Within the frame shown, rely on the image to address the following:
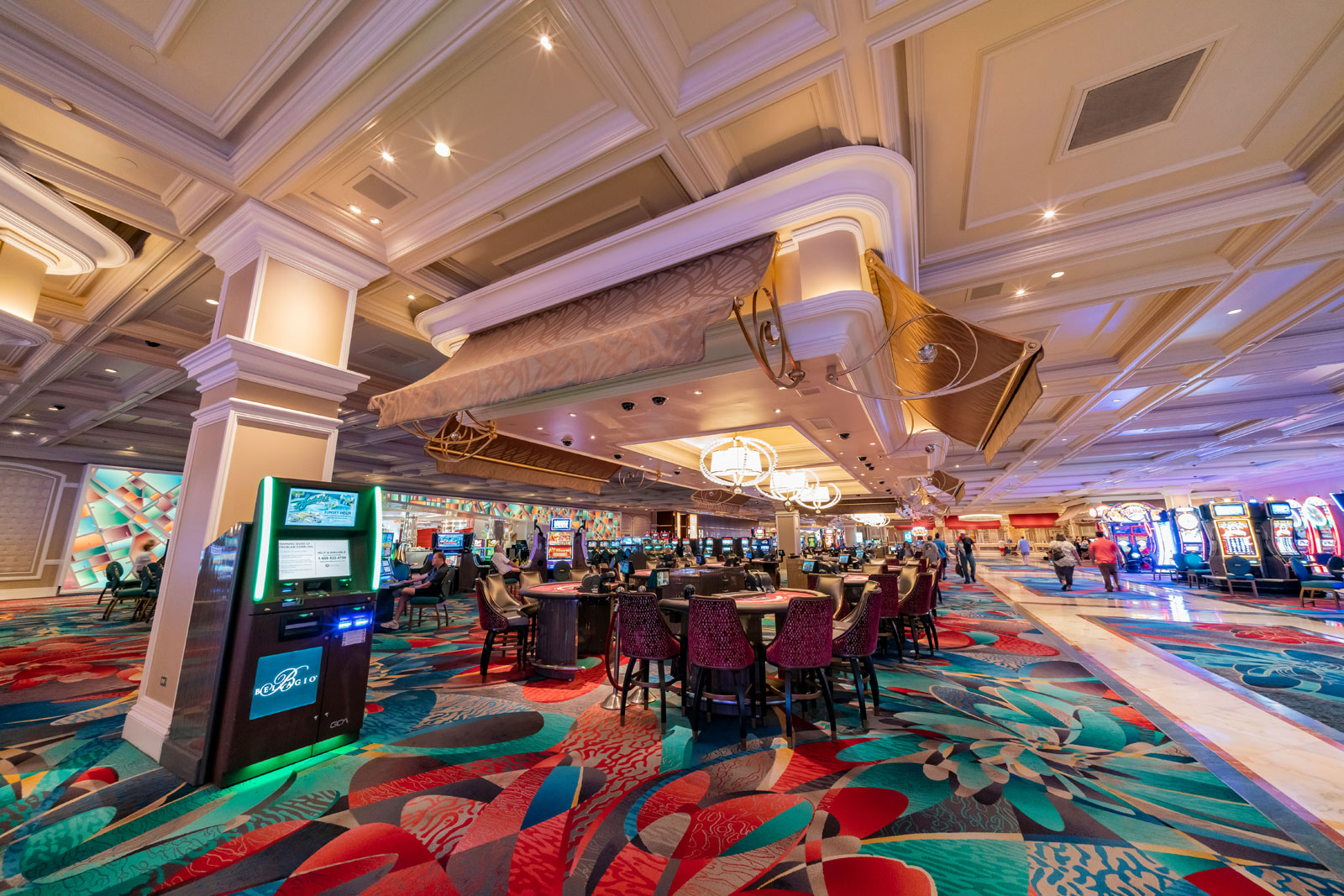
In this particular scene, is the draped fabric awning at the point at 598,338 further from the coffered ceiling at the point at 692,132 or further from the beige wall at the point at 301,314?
the beige wall at the point at 301,314

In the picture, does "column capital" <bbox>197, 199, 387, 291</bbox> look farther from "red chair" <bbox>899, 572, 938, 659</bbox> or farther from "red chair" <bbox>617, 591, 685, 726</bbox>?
"red chair" <bbox>899, 572, 938, 659</bbox>

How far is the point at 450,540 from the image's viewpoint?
17.2 meters

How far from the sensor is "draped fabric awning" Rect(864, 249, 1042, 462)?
2.98 meters

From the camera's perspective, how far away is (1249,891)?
1.84 m

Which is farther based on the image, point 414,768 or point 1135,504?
point 1135,504

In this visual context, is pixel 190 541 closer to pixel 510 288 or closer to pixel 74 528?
pixel 510 288

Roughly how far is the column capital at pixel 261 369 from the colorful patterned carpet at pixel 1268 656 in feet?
23.8

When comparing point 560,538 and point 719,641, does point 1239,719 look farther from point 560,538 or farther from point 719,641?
point 560,538

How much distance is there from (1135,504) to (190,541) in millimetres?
25175

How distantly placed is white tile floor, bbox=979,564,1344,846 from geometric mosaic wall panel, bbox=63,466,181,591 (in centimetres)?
1933

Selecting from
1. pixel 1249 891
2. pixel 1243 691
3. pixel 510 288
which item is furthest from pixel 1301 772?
pixel 510 288

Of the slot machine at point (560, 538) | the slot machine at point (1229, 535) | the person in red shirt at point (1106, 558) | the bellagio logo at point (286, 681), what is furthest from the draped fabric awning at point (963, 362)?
the slot machine at point (560, 538)

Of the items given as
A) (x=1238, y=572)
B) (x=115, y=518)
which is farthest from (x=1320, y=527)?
(x=115, y=518)

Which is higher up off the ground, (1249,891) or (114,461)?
(114,461)
